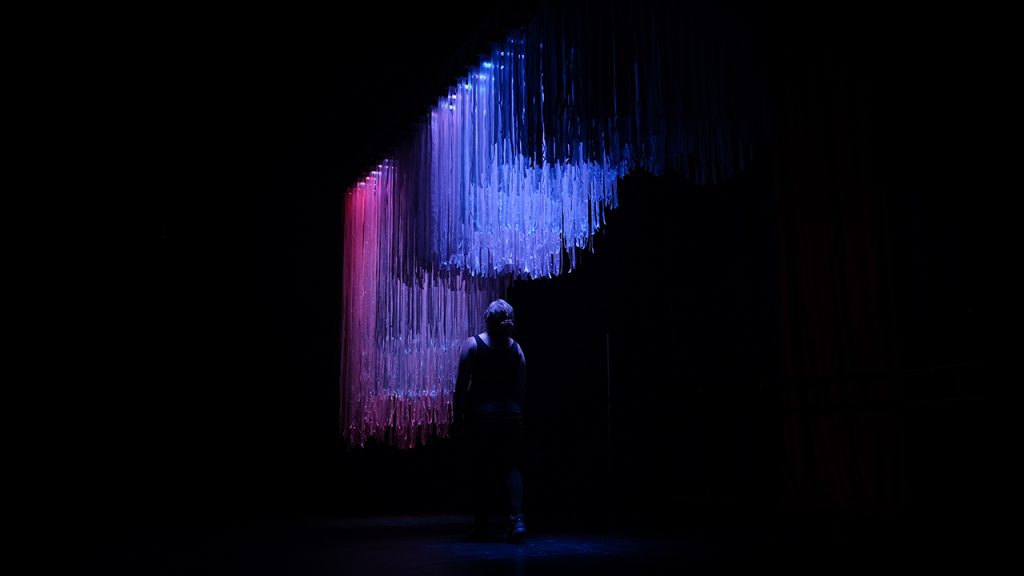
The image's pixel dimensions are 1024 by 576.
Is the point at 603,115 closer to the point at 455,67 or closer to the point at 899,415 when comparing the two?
the point at 455,67

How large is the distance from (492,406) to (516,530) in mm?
801

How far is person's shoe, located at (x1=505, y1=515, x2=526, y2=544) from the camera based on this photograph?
4910 millimetres

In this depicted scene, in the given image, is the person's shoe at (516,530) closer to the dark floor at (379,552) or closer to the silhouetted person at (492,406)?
the dark floor at (379,552)

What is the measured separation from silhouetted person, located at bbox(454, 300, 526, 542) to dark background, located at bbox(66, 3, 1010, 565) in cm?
112

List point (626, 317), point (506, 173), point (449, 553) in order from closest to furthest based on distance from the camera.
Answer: point (449, 553)
point (506, 173)
point (626, 317)

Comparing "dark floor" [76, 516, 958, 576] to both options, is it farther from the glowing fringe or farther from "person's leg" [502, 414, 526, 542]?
the glowing fringe

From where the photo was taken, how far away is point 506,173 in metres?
5.06

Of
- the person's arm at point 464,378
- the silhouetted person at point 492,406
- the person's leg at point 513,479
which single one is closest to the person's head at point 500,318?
the silhouetted person at point 492,406

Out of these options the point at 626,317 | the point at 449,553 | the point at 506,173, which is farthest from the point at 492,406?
the point at 626,317

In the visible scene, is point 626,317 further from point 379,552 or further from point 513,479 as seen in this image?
point 379,552

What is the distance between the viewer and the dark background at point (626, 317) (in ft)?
15.0

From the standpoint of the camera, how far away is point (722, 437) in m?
6.67

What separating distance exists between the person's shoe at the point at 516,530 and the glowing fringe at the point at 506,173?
178 cm

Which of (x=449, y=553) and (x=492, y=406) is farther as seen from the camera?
(x=492, y=406)
